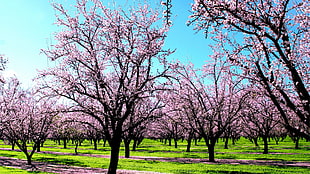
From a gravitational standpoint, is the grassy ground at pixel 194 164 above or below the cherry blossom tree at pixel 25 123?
below

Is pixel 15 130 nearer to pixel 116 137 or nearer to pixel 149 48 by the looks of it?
pixel 116 137

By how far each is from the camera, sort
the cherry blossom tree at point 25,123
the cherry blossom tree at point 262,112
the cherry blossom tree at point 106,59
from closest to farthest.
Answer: the cherry blossom tree at point 106,59, the cherry blossom tree at point 262,112, the cherry blossom tree at point 25,123

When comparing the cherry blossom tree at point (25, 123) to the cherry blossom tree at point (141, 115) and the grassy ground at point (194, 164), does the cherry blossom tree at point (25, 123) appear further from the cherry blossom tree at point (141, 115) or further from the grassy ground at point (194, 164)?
the cherry blossom tree at point (141, 115)

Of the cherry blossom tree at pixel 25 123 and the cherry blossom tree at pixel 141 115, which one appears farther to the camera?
the cherry blossom tree at pixel 25 123

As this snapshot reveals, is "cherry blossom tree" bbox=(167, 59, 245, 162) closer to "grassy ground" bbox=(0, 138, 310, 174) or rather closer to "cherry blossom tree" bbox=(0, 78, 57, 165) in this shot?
"grassy ground" bbox=(0, 138, 310, 174)

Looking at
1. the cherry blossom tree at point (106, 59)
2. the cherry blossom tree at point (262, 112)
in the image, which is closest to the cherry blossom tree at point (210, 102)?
the cherry blossom tree at point (262, 112)

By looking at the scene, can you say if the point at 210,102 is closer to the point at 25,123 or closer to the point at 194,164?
the point at 194,164

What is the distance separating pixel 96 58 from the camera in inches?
568

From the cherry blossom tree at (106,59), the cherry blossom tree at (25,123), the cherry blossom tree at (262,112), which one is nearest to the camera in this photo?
the cherry blossom tree at (106,59)

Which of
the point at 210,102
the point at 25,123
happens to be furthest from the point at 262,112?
the point at 25,123

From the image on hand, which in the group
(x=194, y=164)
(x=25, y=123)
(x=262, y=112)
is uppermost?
(x=262, y=112)

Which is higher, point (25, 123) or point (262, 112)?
point (262, 112)

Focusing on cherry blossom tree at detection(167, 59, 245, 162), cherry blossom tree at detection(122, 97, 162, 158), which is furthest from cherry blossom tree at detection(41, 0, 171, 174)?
cherry blossom tree at detection(167, 59, 245, 162)

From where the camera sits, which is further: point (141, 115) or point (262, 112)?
point (262, 112)
